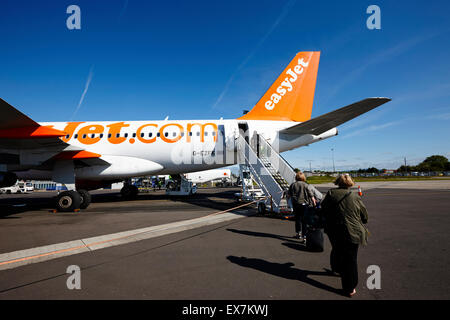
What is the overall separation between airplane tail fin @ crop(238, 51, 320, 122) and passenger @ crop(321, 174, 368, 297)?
11.3 metres

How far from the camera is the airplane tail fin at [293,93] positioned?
45.4ft

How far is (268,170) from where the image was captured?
10305 mm

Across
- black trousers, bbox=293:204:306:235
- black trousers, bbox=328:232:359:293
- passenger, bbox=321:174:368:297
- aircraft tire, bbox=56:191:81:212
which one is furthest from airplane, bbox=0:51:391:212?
black trousers, bbox=328:232:359:293

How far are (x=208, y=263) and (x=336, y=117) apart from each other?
8.44 m

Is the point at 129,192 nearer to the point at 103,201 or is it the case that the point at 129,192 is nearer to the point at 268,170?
the point at 103,201

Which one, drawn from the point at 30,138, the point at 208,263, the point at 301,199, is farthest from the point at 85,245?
the point at 30,138

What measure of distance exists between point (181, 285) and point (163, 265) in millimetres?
922

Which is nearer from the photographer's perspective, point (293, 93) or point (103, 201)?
point (293, 93)

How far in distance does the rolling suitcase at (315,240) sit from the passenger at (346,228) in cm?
137

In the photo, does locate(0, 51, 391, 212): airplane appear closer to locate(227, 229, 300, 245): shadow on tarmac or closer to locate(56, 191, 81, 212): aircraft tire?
locate(56, 191, 81, 212): aircraft tire

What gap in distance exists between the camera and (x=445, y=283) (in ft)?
10.7

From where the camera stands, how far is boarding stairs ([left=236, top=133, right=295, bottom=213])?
8738 millimetres
